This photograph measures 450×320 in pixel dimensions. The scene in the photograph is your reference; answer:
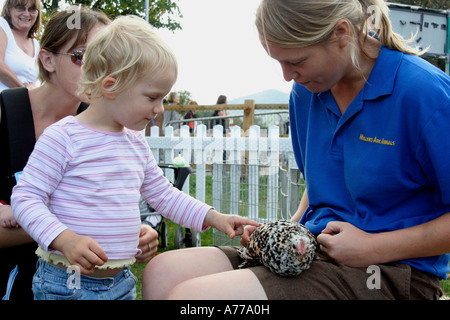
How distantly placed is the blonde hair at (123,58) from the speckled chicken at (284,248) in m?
0.72

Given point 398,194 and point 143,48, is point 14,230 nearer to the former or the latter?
point 143,48

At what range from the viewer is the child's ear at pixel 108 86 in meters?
1.57

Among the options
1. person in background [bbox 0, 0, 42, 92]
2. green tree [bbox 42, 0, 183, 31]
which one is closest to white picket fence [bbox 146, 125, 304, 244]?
person in background [bbox 0, 0, 42, 92]

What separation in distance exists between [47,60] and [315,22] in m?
1.30

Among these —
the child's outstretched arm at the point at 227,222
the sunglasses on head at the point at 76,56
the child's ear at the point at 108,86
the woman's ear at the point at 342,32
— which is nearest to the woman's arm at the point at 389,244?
the child's outstretched arm at the point at 227,222

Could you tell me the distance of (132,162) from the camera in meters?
1.67

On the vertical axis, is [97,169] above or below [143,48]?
below

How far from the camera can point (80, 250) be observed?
4.50 feet

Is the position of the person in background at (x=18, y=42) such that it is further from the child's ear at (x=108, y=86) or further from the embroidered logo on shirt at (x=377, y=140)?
the embroidered logo on shirt at (x=377, y=140)
